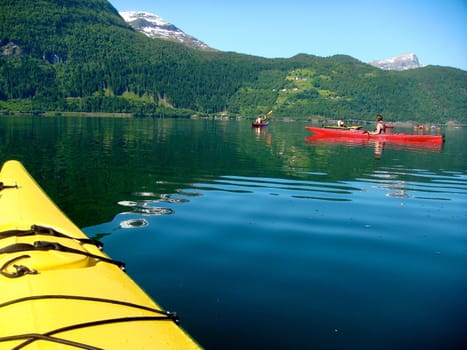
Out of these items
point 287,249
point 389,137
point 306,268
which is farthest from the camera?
point 389,137

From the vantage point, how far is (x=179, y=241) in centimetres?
927

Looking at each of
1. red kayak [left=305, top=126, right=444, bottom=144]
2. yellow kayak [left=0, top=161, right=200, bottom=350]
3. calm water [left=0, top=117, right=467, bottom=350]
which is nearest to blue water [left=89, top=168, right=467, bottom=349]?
calm water [left=0, top=117, right=467, bottom=350]

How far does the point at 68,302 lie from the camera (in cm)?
382

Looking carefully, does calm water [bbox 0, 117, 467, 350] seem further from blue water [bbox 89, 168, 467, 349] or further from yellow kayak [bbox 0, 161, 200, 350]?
A: yellow kayak [bbox 0, 161, 200, 350]

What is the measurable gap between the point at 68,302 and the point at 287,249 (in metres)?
5.94

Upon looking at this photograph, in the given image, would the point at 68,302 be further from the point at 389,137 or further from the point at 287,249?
the point at 389,137

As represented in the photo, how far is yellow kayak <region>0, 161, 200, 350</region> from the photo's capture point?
3.27 meters

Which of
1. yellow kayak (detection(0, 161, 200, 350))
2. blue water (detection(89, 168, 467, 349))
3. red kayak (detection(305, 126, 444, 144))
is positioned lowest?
blue water (detection(89, 168, 467, 349))

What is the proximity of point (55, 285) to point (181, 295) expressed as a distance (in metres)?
2.85

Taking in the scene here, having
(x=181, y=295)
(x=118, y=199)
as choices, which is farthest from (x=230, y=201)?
(x=181, y=295)

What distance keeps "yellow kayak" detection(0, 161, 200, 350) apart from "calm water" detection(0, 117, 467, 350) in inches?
62.1

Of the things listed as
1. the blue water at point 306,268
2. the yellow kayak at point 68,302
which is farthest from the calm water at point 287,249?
the yellow kayak at point 68,302

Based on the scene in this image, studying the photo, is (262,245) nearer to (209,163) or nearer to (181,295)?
(181,295)

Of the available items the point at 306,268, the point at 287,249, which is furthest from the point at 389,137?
the point at 306,268
